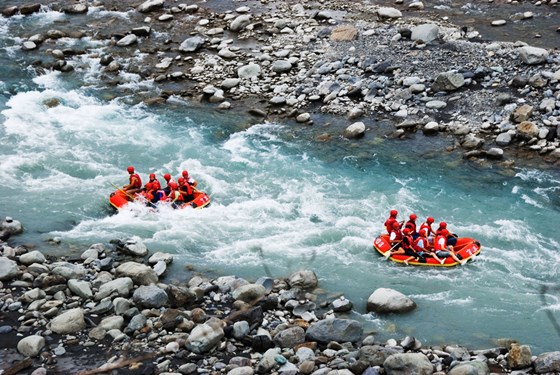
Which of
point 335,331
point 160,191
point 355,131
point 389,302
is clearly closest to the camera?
point 335,331

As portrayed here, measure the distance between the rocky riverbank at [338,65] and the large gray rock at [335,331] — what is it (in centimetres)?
875

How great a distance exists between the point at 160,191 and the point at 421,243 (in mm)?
6319

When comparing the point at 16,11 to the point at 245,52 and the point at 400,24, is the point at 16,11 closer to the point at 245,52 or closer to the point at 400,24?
the point at 245,52

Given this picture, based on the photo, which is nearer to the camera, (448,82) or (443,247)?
(443,247)

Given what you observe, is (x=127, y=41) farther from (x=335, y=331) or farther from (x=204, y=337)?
(x=335, y=331)

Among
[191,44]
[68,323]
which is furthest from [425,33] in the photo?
[68,323]

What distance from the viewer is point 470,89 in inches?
832

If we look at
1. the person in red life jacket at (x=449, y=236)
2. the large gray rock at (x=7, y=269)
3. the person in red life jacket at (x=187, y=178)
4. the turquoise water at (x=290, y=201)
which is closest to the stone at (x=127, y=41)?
the turquoise water at (x=290, y=201)

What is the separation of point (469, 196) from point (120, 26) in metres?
16.3

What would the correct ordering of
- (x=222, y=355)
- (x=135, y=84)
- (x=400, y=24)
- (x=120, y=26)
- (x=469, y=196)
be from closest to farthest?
(x=222, y=355) < (x=469, y=196) < (x=135, y=84) < (x=400, y=24) < (x=120, y=26)

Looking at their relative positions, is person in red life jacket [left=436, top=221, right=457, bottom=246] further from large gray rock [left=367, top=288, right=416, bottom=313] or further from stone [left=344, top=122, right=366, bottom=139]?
stone [left=344, top=122, right=366, bottom=139]

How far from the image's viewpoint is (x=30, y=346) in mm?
10672

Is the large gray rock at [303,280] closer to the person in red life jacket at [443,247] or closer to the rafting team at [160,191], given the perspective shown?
the person in red life jacket at [443,247]

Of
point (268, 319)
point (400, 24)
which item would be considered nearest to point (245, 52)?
point (400, 24)
